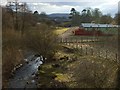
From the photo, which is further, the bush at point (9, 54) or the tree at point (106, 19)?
the tree at point (106, 19)

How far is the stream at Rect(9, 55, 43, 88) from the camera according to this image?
19.2 metres

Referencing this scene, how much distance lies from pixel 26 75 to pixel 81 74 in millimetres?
7828

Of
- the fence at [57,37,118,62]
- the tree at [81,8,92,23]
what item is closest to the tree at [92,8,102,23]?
the tree at [81,8,92,23]

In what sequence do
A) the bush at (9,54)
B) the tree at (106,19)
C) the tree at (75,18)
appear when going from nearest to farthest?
1. the bush at (9,54)
2. the tree at (106,19)
3. the tree at (75,18)

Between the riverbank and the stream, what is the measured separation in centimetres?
55

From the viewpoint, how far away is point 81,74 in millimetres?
15484

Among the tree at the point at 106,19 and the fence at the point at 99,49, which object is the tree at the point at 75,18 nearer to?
the tree at the point at 106,19

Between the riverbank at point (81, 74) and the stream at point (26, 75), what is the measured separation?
0.55m

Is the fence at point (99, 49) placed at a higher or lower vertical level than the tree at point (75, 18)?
lower

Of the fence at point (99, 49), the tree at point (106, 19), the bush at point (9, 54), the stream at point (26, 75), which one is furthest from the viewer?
the tree at point (106, 19)

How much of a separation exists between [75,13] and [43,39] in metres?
53.7

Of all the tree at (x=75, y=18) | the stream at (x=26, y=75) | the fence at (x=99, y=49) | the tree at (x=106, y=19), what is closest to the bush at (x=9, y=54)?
the stream at (x=26, y=75)

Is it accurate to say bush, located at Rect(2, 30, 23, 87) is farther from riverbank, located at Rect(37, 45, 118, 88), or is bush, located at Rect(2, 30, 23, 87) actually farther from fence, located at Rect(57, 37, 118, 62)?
fence, located at Rect(57, 37, 118, 62)

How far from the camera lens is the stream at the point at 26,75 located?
19.2 metres
